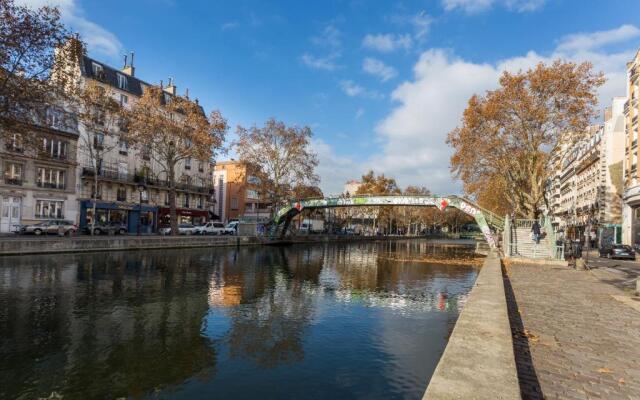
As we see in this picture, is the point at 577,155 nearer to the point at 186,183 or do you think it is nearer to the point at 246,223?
the point at 246,223

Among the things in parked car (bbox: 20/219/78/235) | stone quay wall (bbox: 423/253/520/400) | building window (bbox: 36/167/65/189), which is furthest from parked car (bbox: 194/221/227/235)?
stone quay wall (bbox: 423/253/520/400)

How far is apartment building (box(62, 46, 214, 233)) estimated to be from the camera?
149 ft

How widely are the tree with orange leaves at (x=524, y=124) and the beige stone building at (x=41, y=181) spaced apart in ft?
116

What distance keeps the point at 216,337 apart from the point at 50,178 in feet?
137

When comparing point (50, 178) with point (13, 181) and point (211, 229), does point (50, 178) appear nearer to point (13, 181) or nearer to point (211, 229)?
point (13, 181)

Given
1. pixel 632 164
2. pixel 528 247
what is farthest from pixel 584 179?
pixel 528 247

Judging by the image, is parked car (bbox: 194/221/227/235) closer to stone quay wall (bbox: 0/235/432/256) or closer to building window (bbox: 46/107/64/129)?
stone quay wall (bbox: 0/235/432/256)

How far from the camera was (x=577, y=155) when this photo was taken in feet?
254

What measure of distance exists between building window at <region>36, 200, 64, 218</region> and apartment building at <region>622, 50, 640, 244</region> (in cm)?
5637

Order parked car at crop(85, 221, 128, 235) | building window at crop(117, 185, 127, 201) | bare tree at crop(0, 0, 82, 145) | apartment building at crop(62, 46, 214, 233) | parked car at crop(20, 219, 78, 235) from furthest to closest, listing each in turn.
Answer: building window at crop(117, 185, 127, 201) < apartment building at crop(62, 46, 214, 233) < parked car at crop(85, 221, 128, 235) < parked car at crop(20, 219, 78, 235) < bare tree at crop(0, 0, 82, 145)

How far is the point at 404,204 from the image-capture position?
147 feet

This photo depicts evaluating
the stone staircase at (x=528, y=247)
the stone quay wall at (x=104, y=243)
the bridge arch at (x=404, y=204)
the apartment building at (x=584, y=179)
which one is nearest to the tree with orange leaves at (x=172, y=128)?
the stone quay wall at (x=104, y=243)

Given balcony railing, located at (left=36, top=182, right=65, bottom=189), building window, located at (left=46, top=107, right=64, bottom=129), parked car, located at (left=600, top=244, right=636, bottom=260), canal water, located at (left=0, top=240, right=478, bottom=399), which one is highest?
building window, located at (left=46, top=107, right=64, bottom=129)

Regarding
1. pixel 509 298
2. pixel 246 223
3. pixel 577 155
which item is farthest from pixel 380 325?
pixel 577 155
